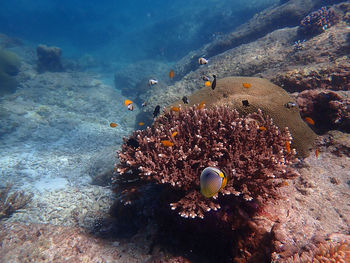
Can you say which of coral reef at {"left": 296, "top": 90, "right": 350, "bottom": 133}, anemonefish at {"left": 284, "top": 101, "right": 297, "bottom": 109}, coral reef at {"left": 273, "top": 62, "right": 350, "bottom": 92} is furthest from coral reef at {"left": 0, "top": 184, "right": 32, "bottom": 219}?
coral reef at {"left": 273, "top": 62, "right": 350, "bottom": 92}

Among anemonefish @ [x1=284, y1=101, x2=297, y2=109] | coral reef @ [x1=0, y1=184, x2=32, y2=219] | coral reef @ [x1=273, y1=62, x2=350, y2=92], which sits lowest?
coral reef @ [x1=0, y1=184, x2=32, y2=219]

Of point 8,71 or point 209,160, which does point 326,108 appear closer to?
point 209,160

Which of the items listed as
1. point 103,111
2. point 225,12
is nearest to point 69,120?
point 103,111

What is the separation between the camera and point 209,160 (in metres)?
3.04

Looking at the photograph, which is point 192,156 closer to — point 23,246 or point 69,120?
point 23,246

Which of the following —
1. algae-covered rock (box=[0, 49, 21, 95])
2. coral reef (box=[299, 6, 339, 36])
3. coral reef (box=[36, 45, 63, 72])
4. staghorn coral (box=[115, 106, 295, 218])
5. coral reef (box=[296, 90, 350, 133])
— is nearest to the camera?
staghorn coral (box=[115, 106, 295, 218])

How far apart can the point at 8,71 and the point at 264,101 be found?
22.6 meters

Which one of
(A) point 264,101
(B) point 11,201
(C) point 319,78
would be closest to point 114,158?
(B) point 11,201

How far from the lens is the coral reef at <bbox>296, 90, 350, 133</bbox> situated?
4.66 m

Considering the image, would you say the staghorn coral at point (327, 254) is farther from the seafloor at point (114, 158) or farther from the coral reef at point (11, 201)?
the coral reef at point (11, 201)

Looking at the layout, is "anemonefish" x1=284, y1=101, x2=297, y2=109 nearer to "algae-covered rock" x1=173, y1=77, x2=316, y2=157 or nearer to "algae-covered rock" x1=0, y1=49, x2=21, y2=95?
"algae-covered rock" x1=173, y1=77, x2=316, y2=157

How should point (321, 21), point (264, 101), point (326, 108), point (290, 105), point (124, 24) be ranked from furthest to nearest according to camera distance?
1. point (124, 24)
2. point (321, 21)
3. point (326, 108)
4. point (264, 101)
5. point (290, 105)

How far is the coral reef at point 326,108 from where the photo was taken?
466 centimetres

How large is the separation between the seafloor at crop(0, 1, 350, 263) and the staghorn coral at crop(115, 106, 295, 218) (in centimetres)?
53
